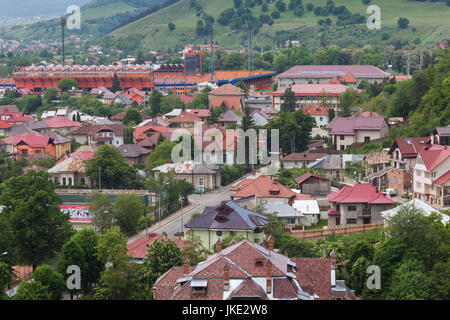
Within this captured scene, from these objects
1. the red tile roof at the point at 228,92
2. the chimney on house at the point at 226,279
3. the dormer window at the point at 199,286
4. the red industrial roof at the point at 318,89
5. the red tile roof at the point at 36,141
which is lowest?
the red tile roof at the point at 36,141

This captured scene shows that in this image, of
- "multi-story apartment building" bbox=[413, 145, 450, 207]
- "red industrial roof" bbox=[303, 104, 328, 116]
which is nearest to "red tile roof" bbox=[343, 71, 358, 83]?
"red industrial roof" bbox=[303, 104, 328, 116]

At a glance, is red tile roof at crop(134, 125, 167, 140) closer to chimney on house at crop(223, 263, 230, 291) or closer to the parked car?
the parked car

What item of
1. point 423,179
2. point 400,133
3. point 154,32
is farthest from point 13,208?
point 154,32

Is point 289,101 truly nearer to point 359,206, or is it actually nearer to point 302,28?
point 359,206

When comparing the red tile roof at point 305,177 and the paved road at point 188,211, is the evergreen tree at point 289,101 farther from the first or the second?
the red tile roof at point 305,177

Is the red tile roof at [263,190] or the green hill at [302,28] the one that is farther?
the green hill at [302,28]

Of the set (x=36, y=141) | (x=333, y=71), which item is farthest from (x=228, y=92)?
(x=36, y=141)

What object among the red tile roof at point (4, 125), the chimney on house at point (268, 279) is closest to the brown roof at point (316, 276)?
the chimney on house at point (268, 279)
